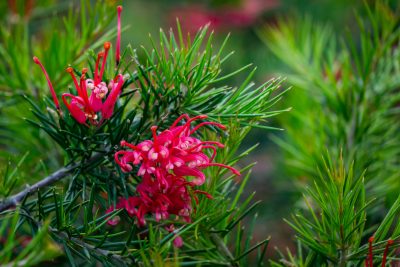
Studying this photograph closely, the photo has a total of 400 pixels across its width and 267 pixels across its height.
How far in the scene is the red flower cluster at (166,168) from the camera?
0.47 metres

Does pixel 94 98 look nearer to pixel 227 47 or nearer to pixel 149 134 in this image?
pixel 149 134

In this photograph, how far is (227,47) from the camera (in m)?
1.34

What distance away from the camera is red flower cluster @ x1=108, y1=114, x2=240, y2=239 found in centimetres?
47

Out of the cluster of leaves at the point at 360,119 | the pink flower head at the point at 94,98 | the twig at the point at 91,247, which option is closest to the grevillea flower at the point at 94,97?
the pink flower head at the point at 94,98

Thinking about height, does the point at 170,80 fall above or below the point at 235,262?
above

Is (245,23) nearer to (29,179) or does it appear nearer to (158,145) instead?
(29,179)

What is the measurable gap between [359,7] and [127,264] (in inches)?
42.7

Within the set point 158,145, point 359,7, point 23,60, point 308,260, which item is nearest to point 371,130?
point 308,260

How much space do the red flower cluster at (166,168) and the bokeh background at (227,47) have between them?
0.41ft

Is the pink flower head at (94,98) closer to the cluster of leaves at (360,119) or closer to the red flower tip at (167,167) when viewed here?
the red flower tip at (167,167)

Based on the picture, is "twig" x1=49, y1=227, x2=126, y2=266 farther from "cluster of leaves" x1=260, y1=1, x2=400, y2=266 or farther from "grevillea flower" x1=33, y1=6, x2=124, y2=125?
"cluster of leaves" x1=260, y1=1, x2=400, y2=266

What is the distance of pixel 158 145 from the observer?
1.54 feet

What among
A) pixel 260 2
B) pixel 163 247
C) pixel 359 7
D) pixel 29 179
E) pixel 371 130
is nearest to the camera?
pixel 163 247

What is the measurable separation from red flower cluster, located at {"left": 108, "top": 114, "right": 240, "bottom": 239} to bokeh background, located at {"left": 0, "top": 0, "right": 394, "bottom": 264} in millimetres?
124
